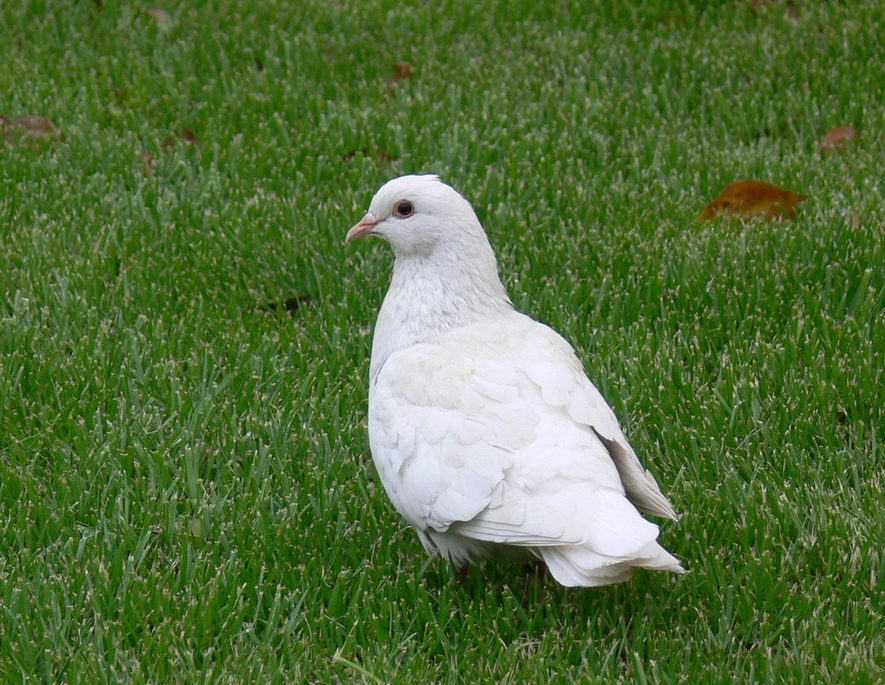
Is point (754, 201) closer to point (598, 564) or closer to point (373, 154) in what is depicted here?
point (373, 154)

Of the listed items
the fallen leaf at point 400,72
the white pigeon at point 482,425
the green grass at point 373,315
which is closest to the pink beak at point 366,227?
the white pigeon at point 482,425

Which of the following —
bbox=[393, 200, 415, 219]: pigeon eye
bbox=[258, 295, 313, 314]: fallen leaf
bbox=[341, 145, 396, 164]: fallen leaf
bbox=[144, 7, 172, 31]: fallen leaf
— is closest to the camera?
bbox=[393, 200, 415, 219]: pigeon eye

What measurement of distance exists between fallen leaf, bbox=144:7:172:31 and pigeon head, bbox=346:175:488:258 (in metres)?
3.64

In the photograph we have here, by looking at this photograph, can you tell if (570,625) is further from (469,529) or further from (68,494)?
(68,494)

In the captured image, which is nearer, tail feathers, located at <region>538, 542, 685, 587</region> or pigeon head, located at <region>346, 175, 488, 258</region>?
tail feathers, located at <region>538, 542, 685, 587</region>

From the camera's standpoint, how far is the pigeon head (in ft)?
12.8

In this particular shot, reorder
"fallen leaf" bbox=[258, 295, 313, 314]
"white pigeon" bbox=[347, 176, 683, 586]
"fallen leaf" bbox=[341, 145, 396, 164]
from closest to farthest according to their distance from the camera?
"white pigeon" bbox=[347, 176, 683, 586] < "fallen leaf" bbox=[258, 295, 313, 314] < "fallen leaf" bbox=[341, 145, 396, 164]

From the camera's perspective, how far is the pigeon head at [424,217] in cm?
390

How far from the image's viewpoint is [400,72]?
682cm

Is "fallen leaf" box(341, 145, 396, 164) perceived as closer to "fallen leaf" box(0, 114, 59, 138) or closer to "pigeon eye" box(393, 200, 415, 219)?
"fallen leaf" box(0, 114, 59, 138)

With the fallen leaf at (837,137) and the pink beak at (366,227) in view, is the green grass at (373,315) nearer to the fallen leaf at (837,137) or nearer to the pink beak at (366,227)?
the fallen leaf at (837,137)

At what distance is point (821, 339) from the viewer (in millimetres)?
4465

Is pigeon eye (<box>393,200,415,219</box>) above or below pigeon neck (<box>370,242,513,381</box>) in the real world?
above

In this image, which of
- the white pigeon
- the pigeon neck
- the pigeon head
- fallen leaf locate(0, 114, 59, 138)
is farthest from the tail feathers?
fallen leaf locate(0, 114, 59, 138)
